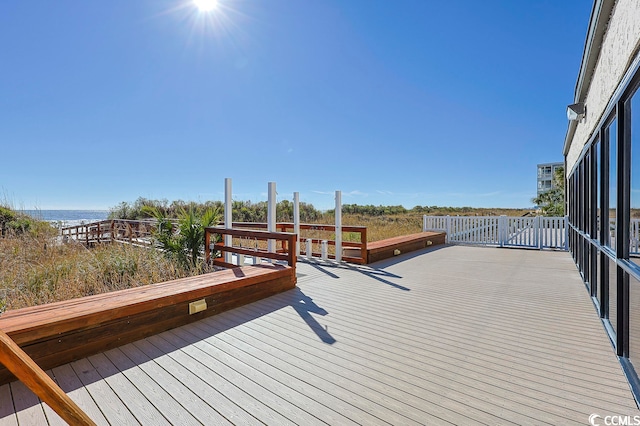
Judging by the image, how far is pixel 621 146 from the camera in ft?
6.95

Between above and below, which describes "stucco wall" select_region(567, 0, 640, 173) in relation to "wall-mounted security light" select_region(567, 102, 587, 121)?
below

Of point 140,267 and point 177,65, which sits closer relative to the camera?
point 140,267

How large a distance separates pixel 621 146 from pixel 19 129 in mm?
14601

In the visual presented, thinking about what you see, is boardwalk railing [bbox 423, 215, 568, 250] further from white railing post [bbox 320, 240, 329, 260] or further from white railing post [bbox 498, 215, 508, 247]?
white railing post [bbox 320, 240, 329, 260]

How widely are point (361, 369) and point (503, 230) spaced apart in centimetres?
884

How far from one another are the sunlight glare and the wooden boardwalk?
236 inches

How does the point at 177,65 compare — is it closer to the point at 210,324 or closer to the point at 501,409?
the point at 210,324

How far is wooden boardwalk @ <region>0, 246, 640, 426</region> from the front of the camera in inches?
65.4

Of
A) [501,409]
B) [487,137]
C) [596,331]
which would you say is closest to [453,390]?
[501,409]

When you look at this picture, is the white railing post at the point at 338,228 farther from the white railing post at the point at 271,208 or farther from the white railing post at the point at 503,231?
the white railing post at the point at 503,231

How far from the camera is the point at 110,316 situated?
7.98ft

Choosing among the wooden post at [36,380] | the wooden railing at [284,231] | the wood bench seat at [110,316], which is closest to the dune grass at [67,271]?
the wooden railing at [284,231]
